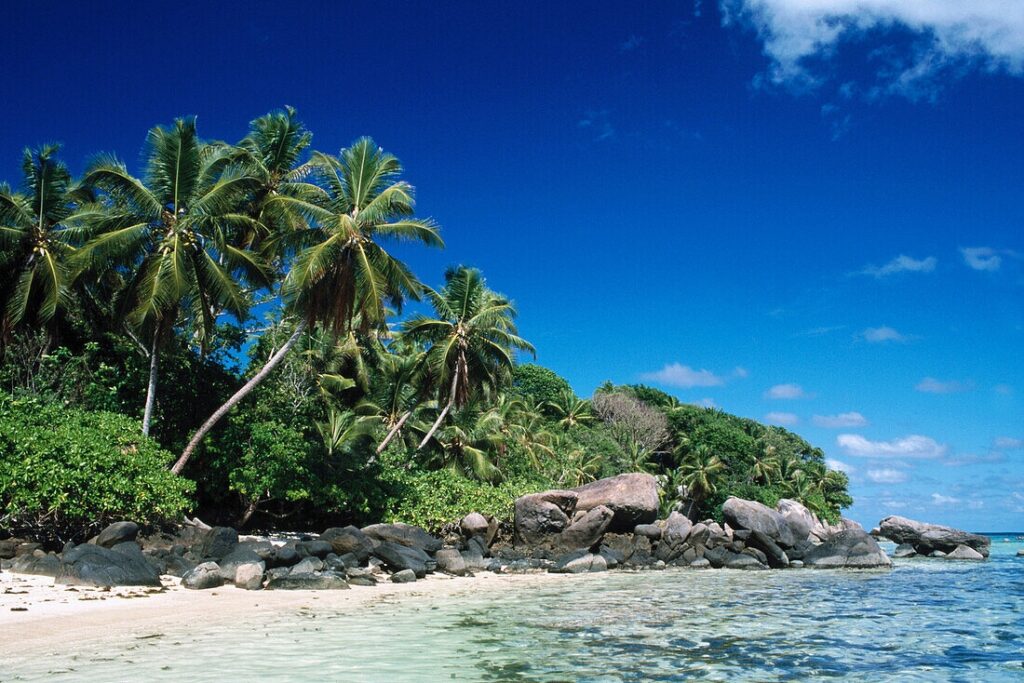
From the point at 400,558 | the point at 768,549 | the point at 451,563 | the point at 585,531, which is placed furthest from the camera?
the point at 768,549

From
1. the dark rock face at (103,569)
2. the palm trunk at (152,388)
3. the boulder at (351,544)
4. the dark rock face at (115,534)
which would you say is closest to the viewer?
the dark rock face at (103,569)

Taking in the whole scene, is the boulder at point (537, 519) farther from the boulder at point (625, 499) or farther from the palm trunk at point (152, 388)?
the palm trunk at point (152, 388)

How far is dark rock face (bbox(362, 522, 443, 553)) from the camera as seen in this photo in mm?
20375

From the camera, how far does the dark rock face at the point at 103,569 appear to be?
12.0 m

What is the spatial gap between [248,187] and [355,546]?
9.83 meters

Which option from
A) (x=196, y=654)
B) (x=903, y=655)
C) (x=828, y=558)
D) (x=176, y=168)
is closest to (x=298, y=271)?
(x=176, y=168)

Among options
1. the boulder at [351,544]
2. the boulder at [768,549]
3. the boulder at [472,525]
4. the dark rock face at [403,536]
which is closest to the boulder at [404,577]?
the boulder at [351,544]

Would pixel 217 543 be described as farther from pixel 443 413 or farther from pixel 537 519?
pixel 537 519

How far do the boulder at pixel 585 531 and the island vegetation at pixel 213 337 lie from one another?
2.65m

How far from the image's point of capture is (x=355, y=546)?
18250 mm

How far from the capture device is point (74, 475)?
14.2 metres

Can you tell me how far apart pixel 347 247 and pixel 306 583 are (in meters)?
9.29

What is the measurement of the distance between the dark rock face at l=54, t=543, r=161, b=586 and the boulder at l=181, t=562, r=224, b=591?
52 cm

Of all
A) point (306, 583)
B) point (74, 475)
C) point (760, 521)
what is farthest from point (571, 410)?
point (74, 475)
